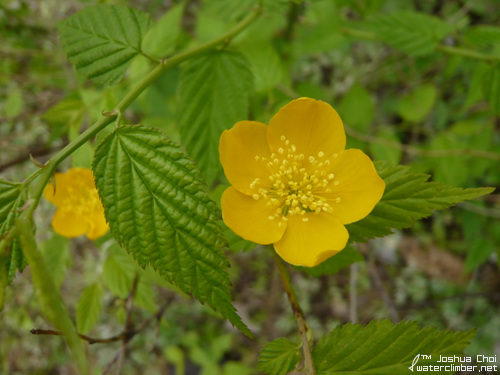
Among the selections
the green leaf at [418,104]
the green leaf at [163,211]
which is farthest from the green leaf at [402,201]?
the green leaf at [418,104]

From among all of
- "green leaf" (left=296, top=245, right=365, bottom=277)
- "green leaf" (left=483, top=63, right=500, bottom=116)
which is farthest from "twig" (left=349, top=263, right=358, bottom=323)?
"green leaf" (left=483, top=63, right=500, bottom=116)

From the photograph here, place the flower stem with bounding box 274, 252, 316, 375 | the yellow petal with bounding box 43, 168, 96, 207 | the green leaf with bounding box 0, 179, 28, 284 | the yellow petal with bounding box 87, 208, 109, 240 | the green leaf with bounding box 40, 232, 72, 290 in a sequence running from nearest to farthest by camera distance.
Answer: the green leaf with bounding box 0, 179, 28, 284, the flower stem with bounding box 274, 252, 316, 375, the yellow petal with bounding box 87, 208, 109, 240, the yellow petal with bounding box 43, 168, 96, 207, the green leaf with bounding box 40, 232, 72, 290

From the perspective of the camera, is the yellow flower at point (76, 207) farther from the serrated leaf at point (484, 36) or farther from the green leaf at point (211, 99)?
the serrated leaf at point (484, 36)

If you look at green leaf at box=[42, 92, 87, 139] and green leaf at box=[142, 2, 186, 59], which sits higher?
green leaf at box=[142, 2, 186, 59]

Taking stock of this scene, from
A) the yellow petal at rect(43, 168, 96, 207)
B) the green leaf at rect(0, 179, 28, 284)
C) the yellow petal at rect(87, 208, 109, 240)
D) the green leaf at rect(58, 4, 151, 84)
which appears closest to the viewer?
the green leaf at rect(0, 179, 28, 284)

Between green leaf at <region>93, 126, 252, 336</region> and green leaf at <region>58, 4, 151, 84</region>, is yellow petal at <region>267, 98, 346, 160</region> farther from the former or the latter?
green leaf at <region>58, 4, 151, 84</region>

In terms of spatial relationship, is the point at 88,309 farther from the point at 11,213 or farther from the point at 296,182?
the point at 296,182

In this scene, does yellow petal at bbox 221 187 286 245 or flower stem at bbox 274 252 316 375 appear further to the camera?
yellow petal at bbox 221 187 286 245
